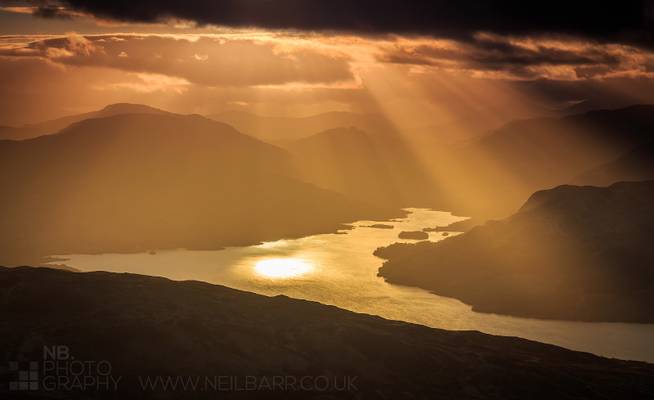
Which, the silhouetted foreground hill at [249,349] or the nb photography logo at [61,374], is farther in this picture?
the silhouetted foreground hill at [249,349]

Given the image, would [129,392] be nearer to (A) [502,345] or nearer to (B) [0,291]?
(B) [0,291]

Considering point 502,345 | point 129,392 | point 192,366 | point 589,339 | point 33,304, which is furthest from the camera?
point 589,339

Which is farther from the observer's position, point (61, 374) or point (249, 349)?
point (249, 349)

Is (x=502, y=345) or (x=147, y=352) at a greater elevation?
(x=147, y=352)

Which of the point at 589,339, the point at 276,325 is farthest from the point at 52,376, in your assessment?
the point at 589,339

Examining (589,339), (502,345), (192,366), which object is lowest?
(589,339)

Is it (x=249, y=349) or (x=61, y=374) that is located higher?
(x=61, y=374)

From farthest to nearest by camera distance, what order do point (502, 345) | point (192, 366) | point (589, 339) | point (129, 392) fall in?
point (589, 339) → point (502, 345) → point (192, 366) → point (129, 392)

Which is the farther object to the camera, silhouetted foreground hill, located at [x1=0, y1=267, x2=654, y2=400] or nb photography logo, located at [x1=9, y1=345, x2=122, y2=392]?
silhouetted foreground hill, located at [x1=0, y1=267, x2=654, y2=400]
